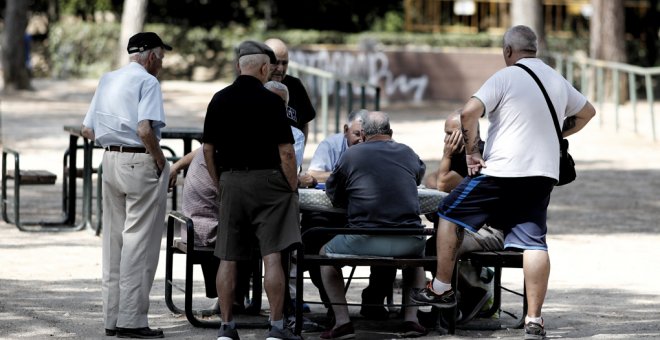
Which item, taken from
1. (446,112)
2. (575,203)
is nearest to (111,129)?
(575,203)

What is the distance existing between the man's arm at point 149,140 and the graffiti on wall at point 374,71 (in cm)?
2210

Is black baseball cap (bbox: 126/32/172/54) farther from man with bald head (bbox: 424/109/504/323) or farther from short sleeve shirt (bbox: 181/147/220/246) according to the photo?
man with bald head (bbox: 424/109/504/323)

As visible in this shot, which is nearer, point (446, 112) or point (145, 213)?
point (145, 213)

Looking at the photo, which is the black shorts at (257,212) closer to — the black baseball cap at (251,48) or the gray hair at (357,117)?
the black baseball cap at (251,48)

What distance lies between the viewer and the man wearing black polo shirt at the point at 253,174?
6.93 meters

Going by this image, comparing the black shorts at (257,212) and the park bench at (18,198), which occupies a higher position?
the black shorts at (257,212)

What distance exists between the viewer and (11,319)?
7855 millimetres

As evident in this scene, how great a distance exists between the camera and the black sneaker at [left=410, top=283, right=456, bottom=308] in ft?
24.0

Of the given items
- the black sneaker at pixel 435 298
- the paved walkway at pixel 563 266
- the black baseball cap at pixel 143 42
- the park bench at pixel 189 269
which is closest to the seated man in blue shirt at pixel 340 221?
the paved walkway at pixel 563 266

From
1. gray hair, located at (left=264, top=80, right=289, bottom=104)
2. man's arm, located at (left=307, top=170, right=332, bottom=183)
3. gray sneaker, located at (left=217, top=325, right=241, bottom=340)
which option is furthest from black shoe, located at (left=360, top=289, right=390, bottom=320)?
gray hair, located at (left=264, top=80, right=289, bottom=104)

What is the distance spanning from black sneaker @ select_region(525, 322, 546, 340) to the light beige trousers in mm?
2019

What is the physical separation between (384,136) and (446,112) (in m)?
Answer: 19.8

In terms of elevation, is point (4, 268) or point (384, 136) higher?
point (384, 136)

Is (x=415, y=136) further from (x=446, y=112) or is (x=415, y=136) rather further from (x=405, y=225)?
(x=405, y=225)
